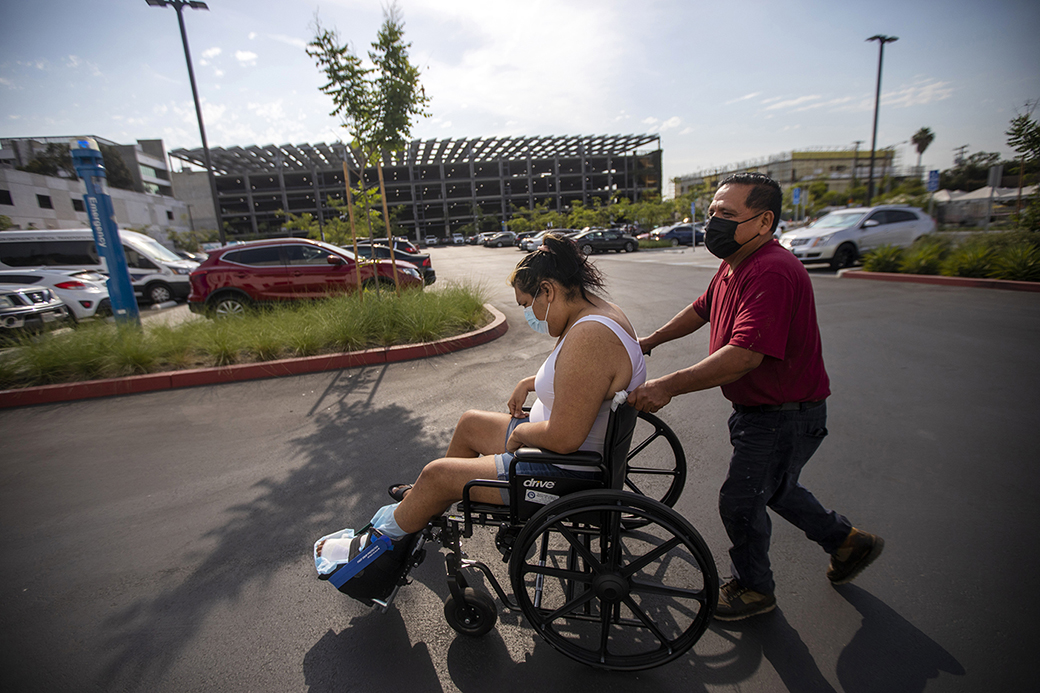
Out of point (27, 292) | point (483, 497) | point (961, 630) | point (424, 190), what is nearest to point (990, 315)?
point (961, 630)

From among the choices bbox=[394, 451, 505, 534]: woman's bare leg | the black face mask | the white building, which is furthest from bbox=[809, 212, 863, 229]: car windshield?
the white building

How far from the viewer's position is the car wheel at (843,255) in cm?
1273

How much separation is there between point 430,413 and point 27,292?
9100mm

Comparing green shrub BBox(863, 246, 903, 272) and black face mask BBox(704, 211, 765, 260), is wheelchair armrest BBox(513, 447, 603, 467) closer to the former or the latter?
black face mask BBox(704, 211, 765, 260)

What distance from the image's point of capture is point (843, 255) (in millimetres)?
12805

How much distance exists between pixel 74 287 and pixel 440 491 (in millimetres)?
12704

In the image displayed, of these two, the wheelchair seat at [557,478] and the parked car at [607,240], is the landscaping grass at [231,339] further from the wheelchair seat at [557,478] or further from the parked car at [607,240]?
the parked car at [607,240]

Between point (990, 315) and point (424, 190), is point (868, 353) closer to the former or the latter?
point (990, 315)

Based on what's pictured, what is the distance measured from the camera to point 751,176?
1.94 m

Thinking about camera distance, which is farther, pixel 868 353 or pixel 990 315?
pixel 990 315

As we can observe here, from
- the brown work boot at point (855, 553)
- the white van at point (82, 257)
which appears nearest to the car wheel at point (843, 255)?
the brown work boot at point (855, 553)

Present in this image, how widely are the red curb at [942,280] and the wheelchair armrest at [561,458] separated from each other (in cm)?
1133

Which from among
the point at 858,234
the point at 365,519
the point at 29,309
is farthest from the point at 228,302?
the point at 858,234

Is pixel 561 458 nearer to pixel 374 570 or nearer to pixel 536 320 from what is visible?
pixel 536 320
